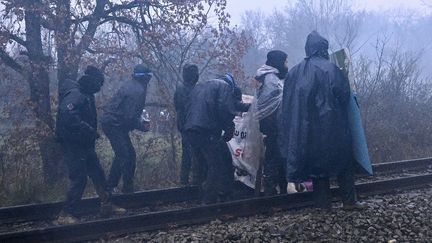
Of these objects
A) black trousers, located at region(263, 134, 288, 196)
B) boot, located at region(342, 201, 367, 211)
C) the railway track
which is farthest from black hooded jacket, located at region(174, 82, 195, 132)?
boot, located at region(342, 201, 367, 211)

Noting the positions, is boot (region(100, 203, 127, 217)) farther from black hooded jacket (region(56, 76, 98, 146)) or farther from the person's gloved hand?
the person's gloved hand

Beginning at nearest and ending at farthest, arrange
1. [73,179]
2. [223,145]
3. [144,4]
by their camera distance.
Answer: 1. [73,179]
2. [223,145]
3. [144,4]

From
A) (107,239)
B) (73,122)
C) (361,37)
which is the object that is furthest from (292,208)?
(361,37)

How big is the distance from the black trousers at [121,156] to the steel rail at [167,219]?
80.2 inches

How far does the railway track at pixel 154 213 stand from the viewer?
5.84 metres

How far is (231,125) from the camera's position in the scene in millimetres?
7512

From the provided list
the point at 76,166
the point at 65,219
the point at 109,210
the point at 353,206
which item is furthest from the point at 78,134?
the point at 353,206

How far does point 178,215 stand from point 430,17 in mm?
57811

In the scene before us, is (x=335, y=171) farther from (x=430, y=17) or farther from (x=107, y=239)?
(x=430, y=17)

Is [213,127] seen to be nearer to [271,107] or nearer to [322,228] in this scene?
[271,107]

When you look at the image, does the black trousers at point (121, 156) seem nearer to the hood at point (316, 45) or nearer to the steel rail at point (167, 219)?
the steel rail at point (167, 219)

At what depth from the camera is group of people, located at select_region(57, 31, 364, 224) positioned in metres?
6.34

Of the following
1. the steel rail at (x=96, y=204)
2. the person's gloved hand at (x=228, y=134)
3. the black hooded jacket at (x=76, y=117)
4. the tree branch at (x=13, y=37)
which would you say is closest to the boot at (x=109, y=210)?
the steel rail at (x=96, y=204)

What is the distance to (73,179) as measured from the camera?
23.0 feet
